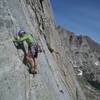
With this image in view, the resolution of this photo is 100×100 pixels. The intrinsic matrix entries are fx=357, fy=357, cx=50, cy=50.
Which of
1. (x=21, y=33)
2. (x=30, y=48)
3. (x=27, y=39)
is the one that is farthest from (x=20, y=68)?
(x=21, y=33)

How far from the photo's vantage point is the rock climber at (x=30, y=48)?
2521 centimetres

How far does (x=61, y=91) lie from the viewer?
2916 cm

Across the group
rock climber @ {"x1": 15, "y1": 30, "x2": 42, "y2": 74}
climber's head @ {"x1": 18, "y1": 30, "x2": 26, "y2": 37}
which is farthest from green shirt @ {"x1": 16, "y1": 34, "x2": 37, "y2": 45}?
climber's head @ {"x1": 18, "y1": 30, "x2": 26, "y2": 37}

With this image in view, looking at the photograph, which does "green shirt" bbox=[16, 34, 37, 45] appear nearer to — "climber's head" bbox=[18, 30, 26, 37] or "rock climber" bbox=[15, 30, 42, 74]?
"rock climber" bbox=[15, 30, 42, 74]

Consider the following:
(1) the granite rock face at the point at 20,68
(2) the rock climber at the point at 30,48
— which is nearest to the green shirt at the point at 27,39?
(2) the rock climber at the point at 30,48

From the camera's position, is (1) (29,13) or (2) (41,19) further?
(2) (41,19)

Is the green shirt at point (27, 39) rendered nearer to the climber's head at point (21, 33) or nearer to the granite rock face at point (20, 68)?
the climber's head at point (21, 33)

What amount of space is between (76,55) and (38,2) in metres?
156

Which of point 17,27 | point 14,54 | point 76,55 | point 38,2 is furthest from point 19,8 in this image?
point 76,55

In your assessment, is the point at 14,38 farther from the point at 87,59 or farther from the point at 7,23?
the point at 87,59

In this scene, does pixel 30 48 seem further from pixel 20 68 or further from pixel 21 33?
pixel 20 68

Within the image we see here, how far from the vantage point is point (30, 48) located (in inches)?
1005

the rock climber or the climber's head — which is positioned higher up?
the climber's head

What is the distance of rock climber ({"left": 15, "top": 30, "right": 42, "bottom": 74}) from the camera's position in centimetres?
2521
